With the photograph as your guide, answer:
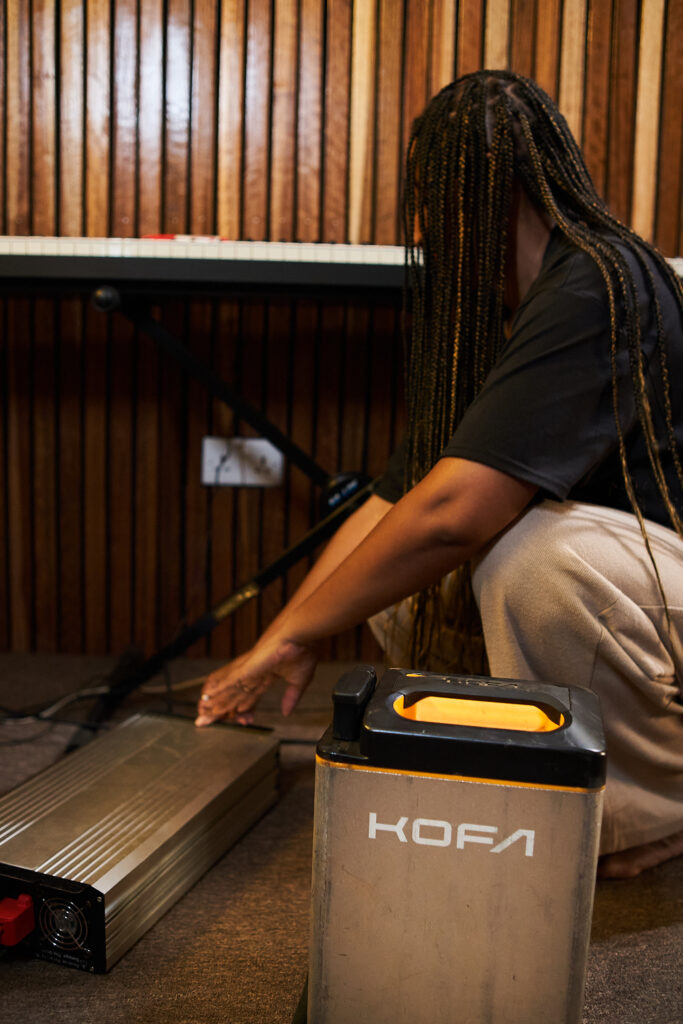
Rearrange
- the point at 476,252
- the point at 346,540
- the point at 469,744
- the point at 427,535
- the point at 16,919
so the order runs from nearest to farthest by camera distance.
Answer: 1. the point at 469,744
2. the point at 16,919
3. the point at 427,535
4. the point at 476,252
5. the point at 346,540

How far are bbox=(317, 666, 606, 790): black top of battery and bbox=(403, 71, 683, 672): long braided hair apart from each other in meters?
0.41

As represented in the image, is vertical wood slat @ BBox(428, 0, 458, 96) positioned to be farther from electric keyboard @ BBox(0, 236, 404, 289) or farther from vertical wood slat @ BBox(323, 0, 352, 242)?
electric keyboard @ BBox(0, 236, 404, 289)

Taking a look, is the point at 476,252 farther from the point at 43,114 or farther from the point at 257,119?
the point at 43,114

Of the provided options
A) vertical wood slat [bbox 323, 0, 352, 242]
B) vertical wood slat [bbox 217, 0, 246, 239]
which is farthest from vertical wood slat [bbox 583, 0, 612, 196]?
vertical wood slat [bbox 217, 0, 246, 239]

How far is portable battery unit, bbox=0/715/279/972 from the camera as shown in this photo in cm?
86

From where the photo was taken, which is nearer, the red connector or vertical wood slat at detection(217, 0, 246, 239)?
the red connector

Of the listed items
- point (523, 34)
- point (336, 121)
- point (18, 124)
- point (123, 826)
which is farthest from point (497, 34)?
point (123, 826)

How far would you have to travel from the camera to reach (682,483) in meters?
1.06

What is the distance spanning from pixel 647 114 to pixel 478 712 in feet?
6.28

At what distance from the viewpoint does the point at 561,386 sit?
937 millimetres

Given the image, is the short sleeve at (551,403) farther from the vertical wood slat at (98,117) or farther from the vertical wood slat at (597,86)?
the vertical wood slat at (98,117)

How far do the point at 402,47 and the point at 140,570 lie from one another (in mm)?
1551

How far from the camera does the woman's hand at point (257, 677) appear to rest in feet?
3.68

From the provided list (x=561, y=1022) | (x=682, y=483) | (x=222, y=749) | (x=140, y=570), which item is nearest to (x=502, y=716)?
(x=561, y=1022)
